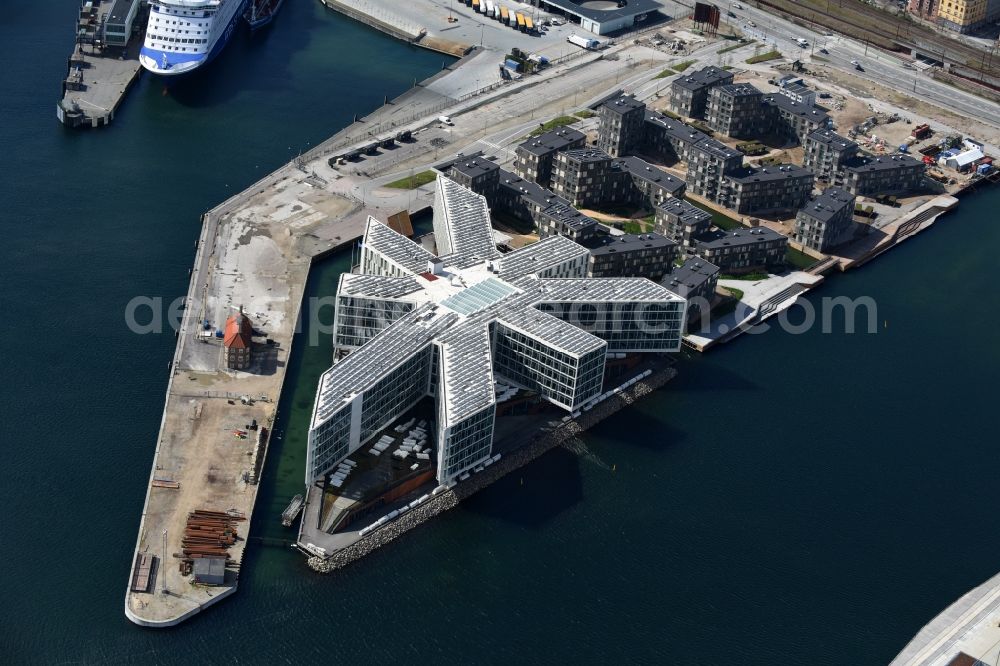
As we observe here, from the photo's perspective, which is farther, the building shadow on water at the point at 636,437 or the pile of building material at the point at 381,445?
the building shadow on water at the point at 636,437

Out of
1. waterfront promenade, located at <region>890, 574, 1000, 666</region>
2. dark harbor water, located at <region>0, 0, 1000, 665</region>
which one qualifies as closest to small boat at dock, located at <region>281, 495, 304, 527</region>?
dark harbor water, located at <region>0, 0, 1000, 665</region>

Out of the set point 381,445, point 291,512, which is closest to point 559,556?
point 381,445

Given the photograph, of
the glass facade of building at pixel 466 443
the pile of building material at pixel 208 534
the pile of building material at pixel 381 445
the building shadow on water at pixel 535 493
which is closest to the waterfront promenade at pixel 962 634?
the building shadow on water at pixel 535 493

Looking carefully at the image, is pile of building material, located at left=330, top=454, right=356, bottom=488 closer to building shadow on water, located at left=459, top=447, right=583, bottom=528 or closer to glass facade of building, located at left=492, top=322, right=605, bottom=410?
building shadow on water, located at left=459, top=447, right=583, bottom=528

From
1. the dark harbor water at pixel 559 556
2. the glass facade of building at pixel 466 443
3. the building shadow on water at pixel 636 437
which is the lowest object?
the dark harbor water at pixel 559 556

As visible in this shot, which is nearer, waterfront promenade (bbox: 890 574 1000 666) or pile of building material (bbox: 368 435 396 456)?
waterfront promenade (bbox: 890 574 1000 666)

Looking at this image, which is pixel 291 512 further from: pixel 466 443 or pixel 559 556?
pixel 559 556

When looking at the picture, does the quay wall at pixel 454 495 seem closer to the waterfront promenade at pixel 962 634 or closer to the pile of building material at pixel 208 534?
the pile of building material at pixel 208 534
